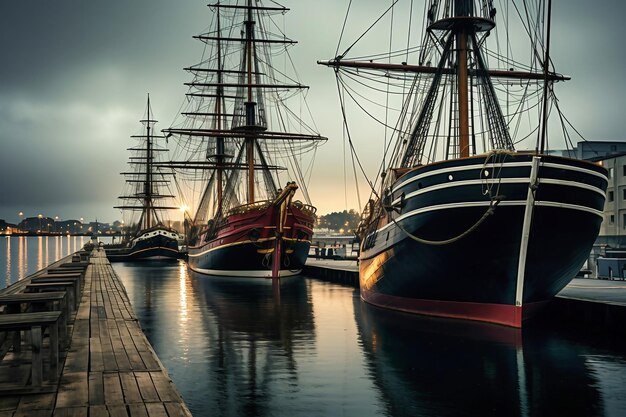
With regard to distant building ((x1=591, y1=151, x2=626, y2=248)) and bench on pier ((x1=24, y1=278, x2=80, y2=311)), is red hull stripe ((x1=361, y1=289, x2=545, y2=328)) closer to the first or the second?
bench on pier ((x1=24, y1=278, x2=80, y2=311))

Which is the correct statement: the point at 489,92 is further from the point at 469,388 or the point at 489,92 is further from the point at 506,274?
the point at 469,388

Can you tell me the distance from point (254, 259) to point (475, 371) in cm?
2930

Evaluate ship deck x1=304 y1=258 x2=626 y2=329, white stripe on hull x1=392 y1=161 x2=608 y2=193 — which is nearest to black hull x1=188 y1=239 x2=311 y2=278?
ship deck x1=304 y1=258 x2=626 y2=329

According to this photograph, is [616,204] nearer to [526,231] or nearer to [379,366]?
[526,231]

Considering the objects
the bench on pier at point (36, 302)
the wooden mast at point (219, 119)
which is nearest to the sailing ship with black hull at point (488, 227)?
the bench on pier at point (36, 302)

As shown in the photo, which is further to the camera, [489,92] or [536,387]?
[489,92]

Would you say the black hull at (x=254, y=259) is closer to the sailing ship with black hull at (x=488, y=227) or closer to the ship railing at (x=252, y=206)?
the ship railing at (x=252, y=206)

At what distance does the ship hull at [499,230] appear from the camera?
16.6m

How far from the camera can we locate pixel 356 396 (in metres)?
11.5

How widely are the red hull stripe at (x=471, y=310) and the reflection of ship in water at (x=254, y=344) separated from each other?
324cm

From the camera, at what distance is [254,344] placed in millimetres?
16844

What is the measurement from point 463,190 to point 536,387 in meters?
6.54

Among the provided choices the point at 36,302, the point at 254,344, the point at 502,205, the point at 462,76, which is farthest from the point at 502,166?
the point at 36,302

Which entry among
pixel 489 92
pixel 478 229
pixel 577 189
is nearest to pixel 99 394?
pixel 478 229
